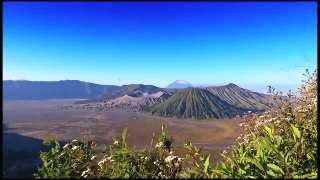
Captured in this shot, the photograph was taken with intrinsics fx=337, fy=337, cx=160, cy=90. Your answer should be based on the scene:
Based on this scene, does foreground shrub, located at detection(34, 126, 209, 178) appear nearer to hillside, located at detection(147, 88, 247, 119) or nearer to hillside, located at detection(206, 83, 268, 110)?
hillside, located at detection(206, 83, 268, 110)

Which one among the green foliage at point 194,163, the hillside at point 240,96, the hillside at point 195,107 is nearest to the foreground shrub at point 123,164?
the green foliage at point 194,163

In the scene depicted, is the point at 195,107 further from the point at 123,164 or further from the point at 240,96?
the point at 123,164

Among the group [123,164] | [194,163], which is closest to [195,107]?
[194,163]

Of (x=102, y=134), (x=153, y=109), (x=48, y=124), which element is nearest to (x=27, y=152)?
(x=102, y=134)

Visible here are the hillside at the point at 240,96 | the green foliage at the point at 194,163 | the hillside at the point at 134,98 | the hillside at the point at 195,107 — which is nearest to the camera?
the green foliage at the point at 194,163

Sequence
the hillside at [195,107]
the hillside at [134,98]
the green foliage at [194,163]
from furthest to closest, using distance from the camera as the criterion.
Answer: the hillside at [134,98] → the hillside at [195,107] → the green foliage at [194,163]

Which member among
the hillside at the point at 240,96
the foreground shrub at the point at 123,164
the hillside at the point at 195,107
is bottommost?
the hillside at the point at 195,107

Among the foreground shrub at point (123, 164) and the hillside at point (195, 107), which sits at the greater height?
the foreground shrub at point (123, 164)

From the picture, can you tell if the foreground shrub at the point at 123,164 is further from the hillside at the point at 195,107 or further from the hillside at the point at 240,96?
the hillside at the point at 195,107
